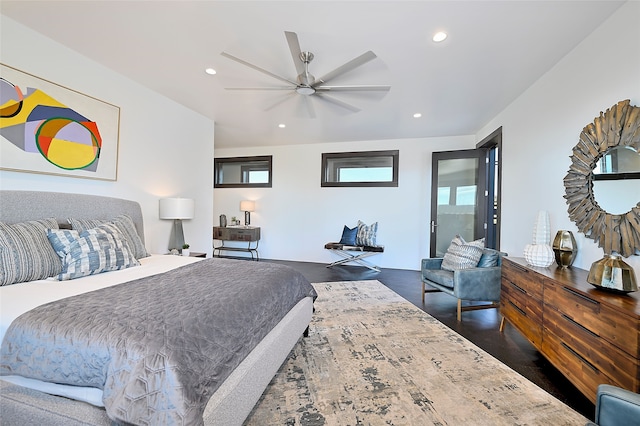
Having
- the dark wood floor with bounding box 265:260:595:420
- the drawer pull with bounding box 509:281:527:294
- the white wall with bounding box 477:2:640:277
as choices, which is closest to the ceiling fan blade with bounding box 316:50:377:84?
the white wall with bounding box 477:2:640:277

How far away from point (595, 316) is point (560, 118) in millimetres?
1906

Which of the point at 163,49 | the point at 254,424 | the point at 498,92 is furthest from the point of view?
the point at 498,92

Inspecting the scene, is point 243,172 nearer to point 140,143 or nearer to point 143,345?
point 140,143

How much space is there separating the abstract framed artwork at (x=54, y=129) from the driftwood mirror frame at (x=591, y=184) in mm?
4363

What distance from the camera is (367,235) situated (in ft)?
16.5

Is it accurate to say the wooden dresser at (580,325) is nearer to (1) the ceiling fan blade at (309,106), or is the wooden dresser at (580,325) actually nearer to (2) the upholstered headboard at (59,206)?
(1) the ceiling fan blade at (309,106)

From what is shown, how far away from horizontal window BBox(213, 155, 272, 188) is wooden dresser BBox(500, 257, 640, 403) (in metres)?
5.16

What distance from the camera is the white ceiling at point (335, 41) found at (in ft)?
6.12

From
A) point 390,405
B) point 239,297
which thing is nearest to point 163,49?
point 239,297

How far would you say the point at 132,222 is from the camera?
9.10 ft

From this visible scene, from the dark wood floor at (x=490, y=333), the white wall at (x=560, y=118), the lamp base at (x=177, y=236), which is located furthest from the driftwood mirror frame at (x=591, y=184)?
the lamp base at (x=177, y=236)

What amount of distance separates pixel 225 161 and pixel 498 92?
561 cm

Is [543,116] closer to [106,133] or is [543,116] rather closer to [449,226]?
[449,226]

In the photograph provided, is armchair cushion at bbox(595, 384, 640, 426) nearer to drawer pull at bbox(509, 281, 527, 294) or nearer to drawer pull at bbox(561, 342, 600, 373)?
drawer pull at bbox(561, 342, 600, 373)
